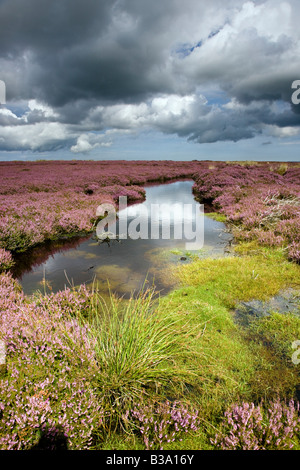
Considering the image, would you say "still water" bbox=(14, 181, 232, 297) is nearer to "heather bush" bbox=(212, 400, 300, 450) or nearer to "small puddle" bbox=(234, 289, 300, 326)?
"small puddle" bbox=(234, 289, 300, 326)

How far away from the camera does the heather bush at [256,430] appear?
2387 millimetres

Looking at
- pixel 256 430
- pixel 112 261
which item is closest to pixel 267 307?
pixel 256 430

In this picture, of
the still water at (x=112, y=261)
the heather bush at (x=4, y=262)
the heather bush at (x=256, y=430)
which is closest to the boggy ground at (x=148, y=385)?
the heather bush at (x=256, y=430)

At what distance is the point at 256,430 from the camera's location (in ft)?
8.30

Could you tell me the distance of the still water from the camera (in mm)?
6441

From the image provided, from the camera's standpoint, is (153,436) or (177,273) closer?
(153,436)

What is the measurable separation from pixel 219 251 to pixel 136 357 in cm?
612

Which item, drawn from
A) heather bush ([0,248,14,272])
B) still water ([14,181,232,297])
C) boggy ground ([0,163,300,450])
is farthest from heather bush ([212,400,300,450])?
heather bush ([0,248,14,272])

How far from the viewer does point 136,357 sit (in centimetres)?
318

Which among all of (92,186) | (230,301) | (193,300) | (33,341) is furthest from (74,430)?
(92,186)

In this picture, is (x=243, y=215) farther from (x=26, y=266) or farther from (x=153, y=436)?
(x=153, y=436)

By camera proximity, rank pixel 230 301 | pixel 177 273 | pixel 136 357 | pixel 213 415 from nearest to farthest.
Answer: pixel 213 415
pixel 136 357
pixel 230 301
pixel 177 273
